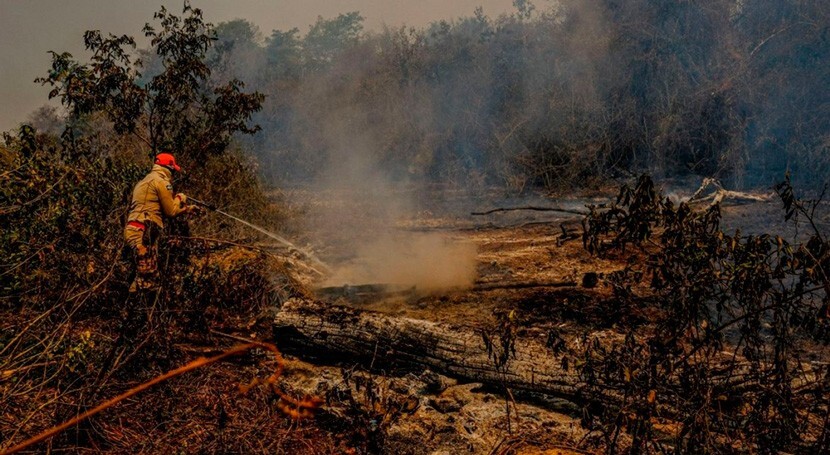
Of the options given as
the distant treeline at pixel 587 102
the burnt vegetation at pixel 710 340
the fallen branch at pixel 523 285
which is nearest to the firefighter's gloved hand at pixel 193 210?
the fallen branch at pixel 523 285

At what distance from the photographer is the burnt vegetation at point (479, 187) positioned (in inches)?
106

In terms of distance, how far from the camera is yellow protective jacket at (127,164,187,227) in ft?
15.2

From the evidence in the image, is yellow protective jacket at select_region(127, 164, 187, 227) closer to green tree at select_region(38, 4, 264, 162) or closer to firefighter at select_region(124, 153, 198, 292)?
firefighter at select_region(124, 153, 198, 292)

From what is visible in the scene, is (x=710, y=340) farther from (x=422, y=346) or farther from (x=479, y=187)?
(x=479, y=187)

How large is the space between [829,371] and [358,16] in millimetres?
36219

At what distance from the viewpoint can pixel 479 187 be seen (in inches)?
424

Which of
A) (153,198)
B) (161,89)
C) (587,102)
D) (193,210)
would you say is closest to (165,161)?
(153,198)

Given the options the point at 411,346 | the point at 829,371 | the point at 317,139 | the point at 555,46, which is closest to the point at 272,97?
the point at 317,139

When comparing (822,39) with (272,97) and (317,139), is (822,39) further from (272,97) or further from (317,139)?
(272,97)

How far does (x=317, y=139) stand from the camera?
13555 millimetres

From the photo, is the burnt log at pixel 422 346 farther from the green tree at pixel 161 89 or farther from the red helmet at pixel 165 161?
the green tree at pixel 161 89

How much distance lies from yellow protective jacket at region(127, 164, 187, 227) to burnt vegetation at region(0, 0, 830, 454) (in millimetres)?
229

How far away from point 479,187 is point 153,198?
7474 mm

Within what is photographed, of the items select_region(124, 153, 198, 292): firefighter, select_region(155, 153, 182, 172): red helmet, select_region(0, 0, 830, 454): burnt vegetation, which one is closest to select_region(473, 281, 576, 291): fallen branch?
select_region(0, 0, 830, 454): burnt vegetation
